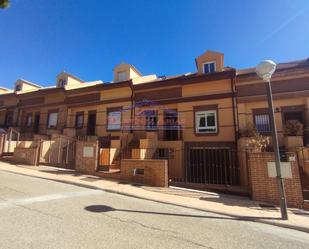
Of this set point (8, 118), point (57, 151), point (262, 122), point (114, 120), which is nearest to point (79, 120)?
point (114, 120)

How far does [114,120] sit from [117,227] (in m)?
12.1

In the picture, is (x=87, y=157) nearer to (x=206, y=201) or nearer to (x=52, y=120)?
(x=206, y=201)

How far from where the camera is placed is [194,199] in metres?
7.41

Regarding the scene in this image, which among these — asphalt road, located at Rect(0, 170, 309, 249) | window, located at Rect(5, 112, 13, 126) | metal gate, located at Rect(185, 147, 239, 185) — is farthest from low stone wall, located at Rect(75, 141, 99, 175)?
window, located at Rect(5, 112, 13, 126)

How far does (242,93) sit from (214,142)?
3783mm

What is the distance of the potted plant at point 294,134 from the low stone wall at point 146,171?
6.99 m

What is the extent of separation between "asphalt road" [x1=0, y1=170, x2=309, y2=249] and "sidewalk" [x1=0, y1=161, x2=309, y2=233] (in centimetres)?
36

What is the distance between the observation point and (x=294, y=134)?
10719 millimetres

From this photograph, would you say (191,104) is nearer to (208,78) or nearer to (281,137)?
(208,78)

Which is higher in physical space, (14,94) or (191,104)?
(14,94)

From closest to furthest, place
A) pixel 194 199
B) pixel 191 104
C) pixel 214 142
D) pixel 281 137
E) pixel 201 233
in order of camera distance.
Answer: pixel 201 233
pixel 194 199
pixel 281 137
pixel 214 142
pixel 191 104

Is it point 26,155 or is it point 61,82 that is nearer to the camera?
point 26,155

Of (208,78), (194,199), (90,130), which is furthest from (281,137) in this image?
(90,130)

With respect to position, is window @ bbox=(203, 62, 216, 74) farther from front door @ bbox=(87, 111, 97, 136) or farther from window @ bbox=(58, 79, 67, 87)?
window @ bbox=(58, 79, 67, 87)
